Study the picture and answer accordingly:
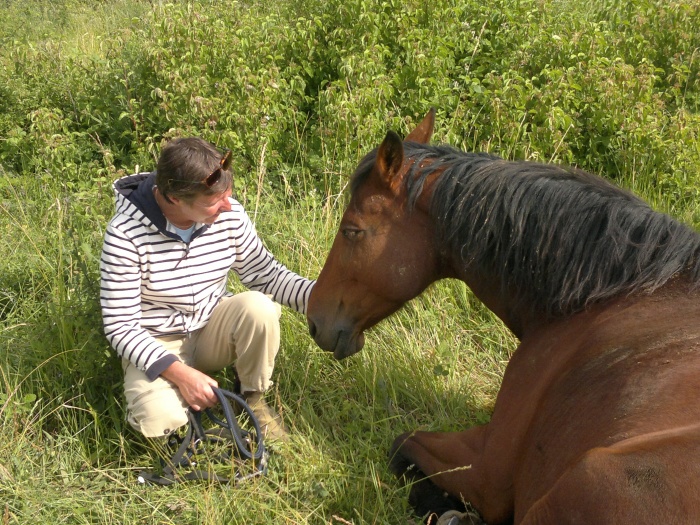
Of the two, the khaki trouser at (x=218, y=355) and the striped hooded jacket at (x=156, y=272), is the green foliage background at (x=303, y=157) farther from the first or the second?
the striped hooded jacket at (x=156, y=272)

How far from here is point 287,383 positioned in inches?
152

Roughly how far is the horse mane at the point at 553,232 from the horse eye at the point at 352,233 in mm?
277

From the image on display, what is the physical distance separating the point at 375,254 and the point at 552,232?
28.7 inches

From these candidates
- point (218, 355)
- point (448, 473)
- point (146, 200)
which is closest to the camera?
point (448, 473)

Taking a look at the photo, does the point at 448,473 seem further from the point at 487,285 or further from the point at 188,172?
the point at 188,172

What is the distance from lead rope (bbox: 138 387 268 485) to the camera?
319cm

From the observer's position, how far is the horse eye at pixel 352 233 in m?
3.12

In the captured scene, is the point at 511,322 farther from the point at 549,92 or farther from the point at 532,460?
the point at 549,92

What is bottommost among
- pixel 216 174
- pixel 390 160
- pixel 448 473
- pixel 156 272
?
pixel 448 473

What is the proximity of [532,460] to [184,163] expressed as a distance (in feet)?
5.90

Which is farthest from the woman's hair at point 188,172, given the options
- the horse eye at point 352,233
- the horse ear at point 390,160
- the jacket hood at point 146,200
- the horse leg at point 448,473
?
the horse leg at point 448,473

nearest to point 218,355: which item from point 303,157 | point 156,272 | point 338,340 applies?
point 156,272

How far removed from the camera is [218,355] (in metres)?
3.55

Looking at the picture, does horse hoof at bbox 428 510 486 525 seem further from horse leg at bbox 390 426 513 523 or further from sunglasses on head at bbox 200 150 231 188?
sunglasses on head at bbox 200 150 231 188
